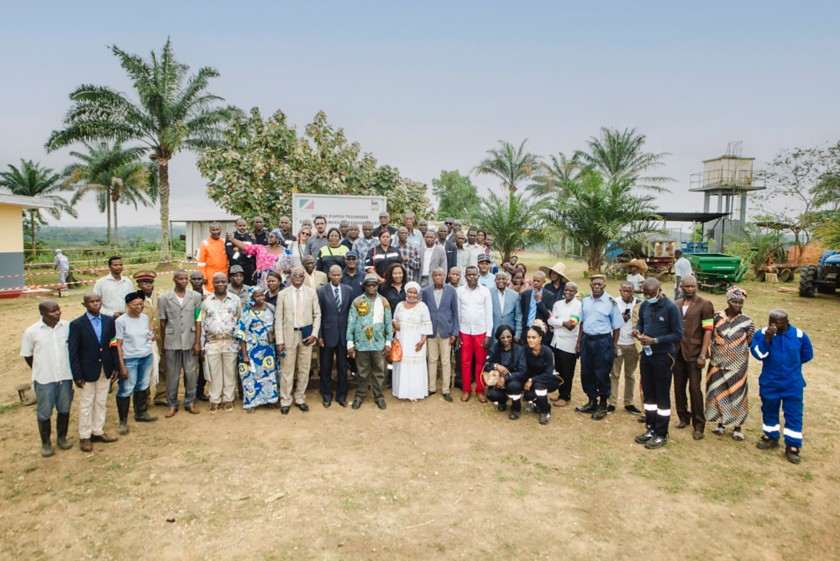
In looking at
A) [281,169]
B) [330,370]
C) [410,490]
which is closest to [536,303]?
[330,370]

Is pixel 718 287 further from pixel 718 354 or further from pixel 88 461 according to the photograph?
pixel 88 461

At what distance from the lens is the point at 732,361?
553 cm

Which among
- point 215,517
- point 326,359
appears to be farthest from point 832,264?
point 215,517

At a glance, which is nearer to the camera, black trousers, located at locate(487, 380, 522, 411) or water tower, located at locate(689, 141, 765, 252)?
black trousers, located at locate(487, 380, 522, 411)

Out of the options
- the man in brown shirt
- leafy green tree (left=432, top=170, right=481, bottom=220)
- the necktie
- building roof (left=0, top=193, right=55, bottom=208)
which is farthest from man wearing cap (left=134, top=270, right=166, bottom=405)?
leafy green tree (left=432, top=170, right=481, bottom=220)

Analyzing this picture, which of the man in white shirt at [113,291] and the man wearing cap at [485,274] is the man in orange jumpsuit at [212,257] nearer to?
the man in white shirt at [113,291]

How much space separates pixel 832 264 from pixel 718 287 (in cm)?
323

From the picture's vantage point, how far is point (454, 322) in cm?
695

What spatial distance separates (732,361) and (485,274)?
3310mm

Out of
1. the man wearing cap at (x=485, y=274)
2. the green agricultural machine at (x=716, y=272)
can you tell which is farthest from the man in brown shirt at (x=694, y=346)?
the green agricultural machine at (x=716, y=272)

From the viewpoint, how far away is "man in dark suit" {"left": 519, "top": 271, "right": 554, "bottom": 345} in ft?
22.6

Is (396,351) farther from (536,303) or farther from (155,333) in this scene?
(155,333)

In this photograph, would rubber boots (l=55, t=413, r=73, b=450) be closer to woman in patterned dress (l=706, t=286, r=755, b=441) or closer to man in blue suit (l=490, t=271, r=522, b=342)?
man in blue suit (l=490, t=271, r=522, b=342)

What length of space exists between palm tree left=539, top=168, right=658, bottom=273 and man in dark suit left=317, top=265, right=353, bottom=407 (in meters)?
15.7
